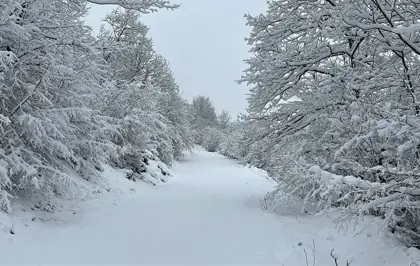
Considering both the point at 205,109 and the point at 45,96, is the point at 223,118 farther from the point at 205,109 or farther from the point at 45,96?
the point at 45,96

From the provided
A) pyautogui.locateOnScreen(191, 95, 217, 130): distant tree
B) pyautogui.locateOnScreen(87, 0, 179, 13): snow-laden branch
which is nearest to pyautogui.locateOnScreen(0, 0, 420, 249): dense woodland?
pyautogui.locateOnScreen(87, 0, 179, 13): snow-laden branch

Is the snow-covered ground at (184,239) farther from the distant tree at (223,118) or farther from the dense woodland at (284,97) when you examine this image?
the distant tree at (223,118)

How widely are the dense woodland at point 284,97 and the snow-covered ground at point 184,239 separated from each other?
1.52ft

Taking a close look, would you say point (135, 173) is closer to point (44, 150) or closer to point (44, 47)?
point (44, 150)

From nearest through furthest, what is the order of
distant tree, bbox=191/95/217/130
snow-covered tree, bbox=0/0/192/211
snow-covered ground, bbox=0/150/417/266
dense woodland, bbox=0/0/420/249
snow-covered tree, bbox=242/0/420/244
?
dense woodland, bbox=0/0/420/249
snow-covered ground, bbox=0/150/417/266
snow-covered tree, bbox=242/0/420/244
snow-covered tree, bbox=0/0/192/211
distant tree, bbox=191/95/217/130

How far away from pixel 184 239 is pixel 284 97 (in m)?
4.40

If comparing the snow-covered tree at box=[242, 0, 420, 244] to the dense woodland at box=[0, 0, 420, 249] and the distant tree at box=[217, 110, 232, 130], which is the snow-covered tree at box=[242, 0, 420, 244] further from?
the distant tree at box=[217, 110, 232, 130]

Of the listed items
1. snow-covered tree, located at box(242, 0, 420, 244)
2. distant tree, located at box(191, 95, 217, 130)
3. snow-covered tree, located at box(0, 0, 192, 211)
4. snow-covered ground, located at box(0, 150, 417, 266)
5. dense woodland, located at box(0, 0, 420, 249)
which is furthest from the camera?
distant tree, located at box(191, 95, 217, 130)

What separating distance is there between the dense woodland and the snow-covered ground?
18.2 inches

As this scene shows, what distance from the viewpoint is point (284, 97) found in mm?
8664

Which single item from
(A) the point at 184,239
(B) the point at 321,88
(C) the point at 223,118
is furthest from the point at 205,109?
(A) the point at 184,239

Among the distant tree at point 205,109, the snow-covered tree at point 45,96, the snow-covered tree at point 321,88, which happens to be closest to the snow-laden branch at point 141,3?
the snow-covered tree at point 45,96

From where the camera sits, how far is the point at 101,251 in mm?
5312

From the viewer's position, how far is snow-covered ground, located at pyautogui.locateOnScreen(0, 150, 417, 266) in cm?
502
